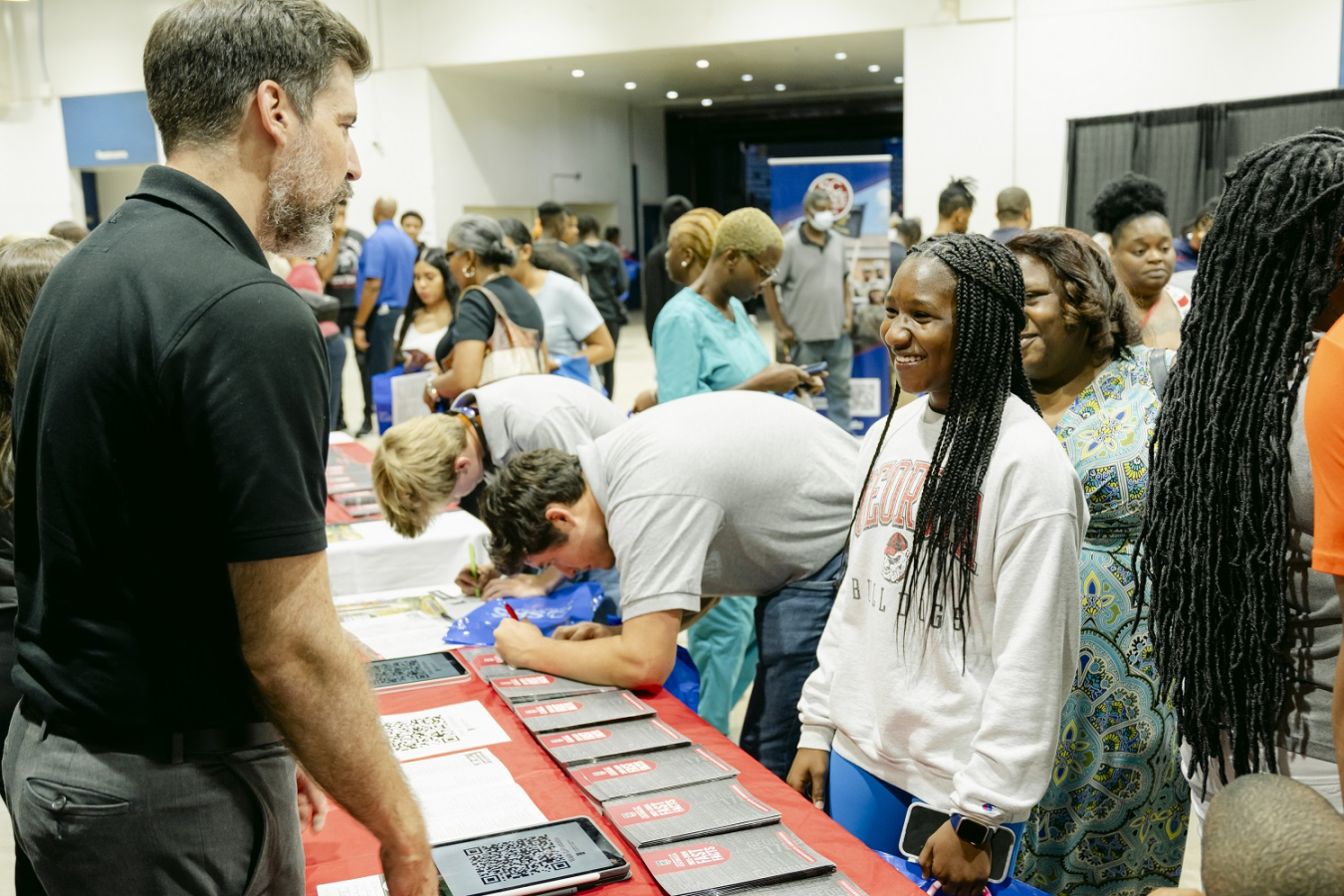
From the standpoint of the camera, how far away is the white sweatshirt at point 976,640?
1.35 metres

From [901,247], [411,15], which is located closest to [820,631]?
[901,247]

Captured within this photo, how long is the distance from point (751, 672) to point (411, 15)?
10.6 m

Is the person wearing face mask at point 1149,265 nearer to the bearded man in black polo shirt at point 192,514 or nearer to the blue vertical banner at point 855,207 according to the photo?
the bearded man in black polo shirt at point 192,514

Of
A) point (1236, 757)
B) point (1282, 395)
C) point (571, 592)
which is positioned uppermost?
point (1282, 395)

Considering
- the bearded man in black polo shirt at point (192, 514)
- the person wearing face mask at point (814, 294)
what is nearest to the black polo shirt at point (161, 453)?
the bearded man in black polo shirt at point (192, 514)

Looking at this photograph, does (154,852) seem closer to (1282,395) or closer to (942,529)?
(942,529)

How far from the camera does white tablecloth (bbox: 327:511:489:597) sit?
293cm

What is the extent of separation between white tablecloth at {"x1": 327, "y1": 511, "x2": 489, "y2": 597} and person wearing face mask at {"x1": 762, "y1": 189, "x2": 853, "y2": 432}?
129 inches

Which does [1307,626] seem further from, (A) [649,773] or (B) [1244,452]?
(A) [649,773]

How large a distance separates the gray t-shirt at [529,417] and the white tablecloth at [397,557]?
380 millimetres

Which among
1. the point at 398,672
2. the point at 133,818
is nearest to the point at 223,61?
the point at 133,818

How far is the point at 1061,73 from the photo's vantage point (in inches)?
381

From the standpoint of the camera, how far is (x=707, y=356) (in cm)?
336

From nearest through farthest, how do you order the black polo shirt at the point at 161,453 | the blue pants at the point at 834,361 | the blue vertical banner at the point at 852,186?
the black polo shirt at the point at 161,453 → the blue vertical banner at the point at 852,186 → the blue pants at the point at 834,361
